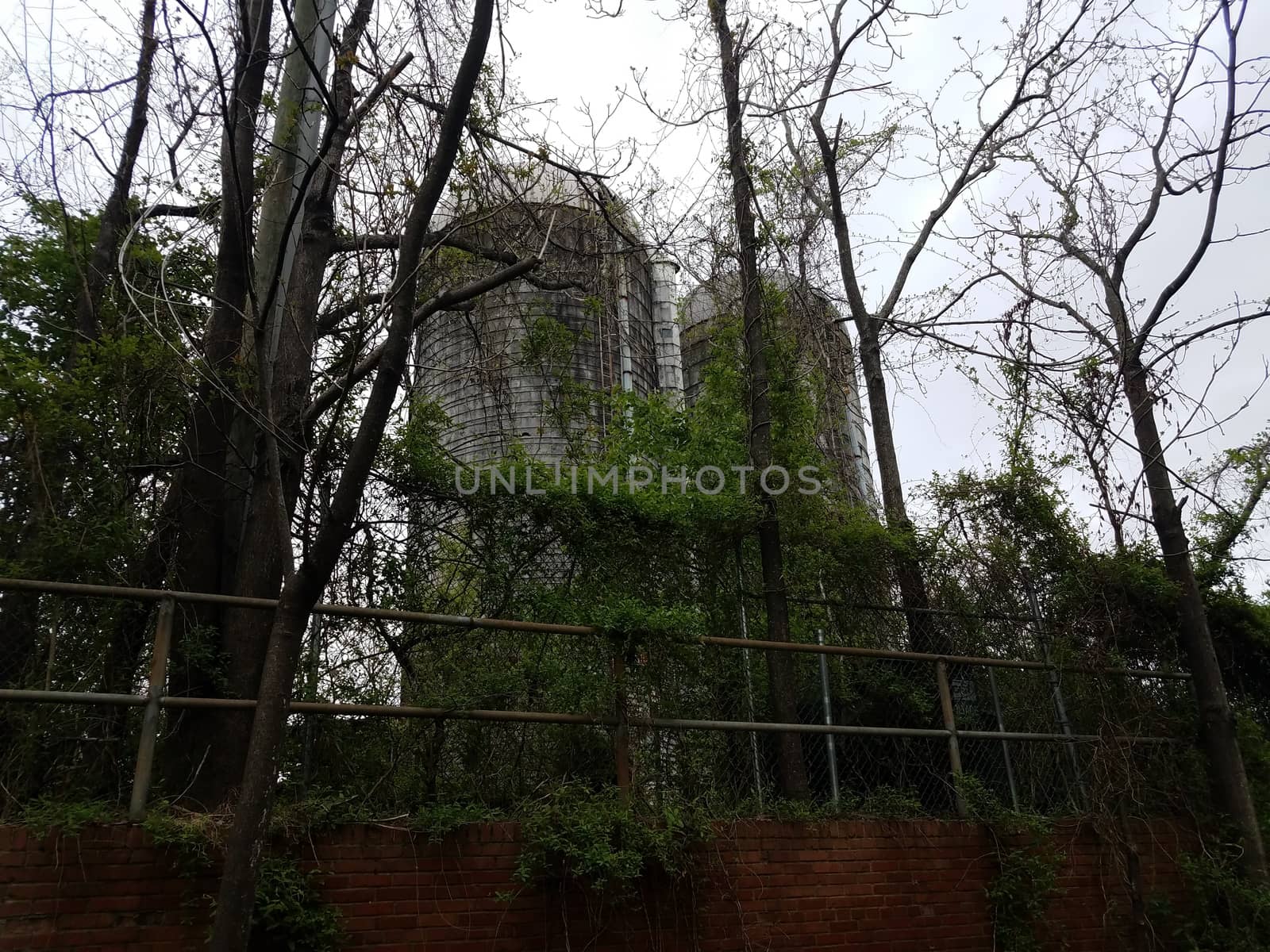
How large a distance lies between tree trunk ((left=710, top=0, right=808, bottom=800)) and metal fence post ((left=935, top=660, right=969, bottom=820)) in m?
1.06

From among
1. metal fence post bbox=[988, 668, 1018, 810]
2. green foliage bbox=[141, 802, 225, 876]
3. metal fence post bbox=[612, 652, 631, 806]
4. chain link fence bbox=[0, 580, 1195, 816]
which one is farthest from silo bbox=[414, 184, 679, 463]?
metal fence post bbox=[988, 668, 1018, 810]

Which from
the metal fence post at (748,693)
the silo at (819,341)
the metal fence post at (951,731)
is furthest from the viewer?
the silo at (819,341)

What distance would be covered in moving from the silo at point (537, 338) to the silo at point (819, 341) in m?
Answer: 0.78

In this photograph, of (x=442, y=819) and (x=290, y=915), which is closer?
(x=290, y=915)

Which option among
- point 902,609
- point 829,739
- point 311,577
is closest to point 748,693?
point 829,739

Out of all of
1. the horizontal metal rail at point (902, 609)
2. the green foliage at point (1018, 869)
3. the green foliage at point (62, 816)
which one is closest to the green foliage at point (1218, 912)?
the green foliage at point (1018, 869)

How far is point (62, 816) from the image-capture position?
4.02m

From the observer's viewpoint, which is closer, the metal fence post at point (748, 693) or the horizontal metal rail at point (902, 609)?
the metal fence post at point (748, 693)

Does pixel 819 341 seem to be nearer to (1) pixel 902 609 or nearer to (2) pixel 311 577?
(1) pixel 902 609

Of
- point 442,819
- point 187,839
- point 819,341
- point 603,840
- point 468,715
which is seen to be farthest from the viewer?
point 819,341

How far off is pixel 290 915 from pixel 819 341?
24.2 feet

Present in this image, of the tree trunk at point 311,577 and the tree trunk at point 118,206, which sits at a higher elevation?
the tree trunk at point 118,206

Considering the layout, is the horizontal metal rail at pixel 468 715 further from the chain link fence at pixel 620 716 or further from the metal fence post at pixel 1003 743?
the metal fence post at pixel 1003 743

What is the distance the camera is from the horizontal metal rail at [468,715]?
4.08 metres
